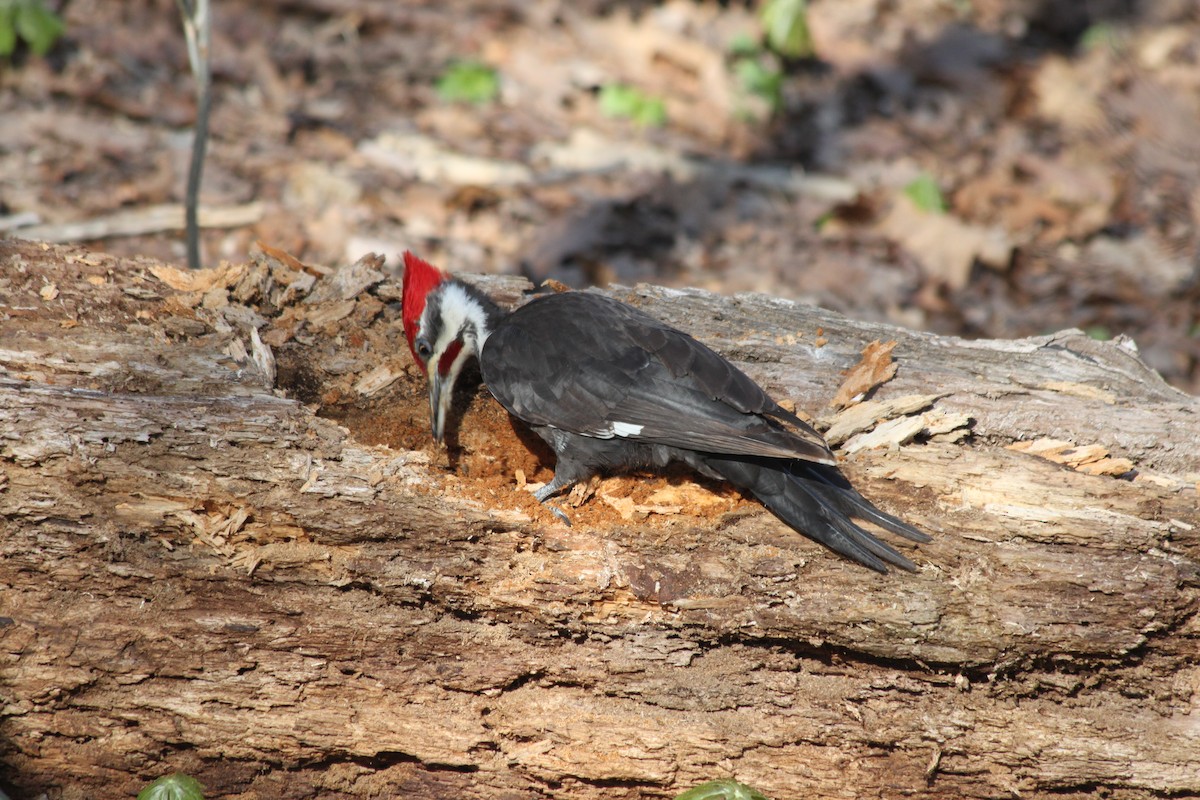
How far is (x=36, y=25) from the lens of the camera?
20.0ft

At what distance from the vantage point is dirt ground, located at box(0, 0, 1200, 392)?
236 inches

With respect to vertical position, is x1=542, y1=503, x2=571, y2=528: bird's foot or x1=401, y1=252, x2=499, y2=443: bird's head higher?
x1=401, y1=252, x2=499, y2=443: bird's head

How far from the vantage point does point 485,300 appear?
3734 mm

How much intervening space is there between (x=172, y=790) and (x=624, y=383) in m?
1.83

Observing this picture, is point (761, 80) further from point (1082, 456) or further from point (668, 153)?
point (1082, 456)

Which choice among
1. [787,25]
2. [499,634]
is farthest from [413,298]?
[787,25]

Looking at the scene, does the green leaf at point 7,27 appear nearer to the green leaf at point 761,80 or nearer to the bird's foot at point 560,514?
the green leaf at point 761,80

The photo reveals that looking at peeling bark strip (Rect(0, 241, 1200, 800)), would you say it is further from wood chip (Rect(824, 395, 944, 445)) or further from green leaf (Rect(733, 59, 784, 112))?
green leaf (Rect(733, 59, 784, 112))

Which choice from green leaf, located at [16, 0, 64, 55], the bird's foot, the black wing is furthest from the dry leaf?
green leaf, located at [16, 0, 64, 55]

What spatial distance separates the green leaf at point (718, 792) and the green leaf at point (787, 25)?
632cm

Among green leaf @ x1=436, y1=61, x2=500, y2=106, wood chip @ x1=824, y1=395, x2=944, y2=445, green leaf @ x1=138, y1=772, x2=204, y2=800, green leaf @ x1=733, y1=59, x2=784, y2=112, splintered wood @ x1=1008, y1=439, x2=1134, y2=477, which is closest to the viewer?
green leaf @ x1=138, y1=772, x2=204, y2=800

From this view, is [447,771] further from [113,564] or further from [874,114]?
[874,114]

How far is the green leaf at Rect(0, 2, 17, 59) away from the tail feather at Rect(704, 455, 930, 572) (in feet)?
19.1

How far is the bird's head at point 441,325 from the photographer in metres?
3.33
